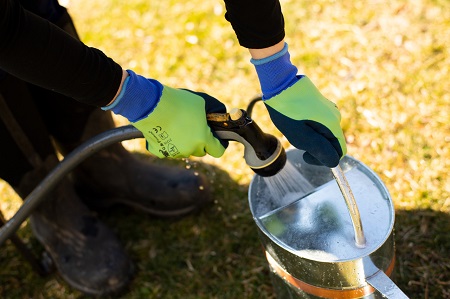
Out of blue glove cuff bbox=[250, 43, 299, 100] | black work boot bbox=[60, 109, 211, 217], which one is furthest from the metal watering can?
black work boot bbox=[60, 109, 211, 217]

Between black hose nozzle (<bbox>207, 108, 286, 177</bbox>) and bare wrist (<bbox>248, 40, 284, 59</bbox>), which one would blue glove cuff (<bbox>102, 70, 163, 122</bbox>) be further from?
bare wrist (<bbox>248, 40, 284, 59</bbox>)

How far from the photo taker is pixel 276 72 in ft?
4.05

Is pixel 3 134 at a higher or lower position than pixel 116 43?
higher

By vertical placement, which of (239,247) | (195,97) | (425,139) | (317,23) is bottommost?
(239,247)

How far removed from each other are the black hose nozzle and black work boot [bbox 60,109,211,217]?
0.69 metres

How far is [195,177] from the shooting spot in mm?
2006

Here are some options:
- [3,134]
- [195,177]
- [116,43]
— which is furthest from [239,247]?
[116,43]

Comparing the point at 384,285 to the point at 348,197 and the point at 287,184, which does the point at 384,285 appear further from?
the point at 287,184

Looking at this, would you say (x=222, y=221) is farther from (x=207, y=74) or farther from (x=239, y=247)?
(x=207, y=74)

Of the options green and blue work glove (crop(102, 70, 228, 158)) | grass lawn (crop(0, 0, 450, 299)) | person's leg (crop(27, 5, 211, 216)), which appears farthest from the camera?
person's leg (crop(27, 5, 211, 216))

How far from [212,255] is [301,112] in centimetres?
85

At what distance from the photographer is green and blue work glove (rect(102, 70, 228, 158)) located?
127 centimetres

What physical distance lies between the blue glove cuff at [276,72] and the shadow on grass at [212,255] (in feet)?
2.41

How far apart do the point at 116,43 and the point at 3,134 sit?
4.37 feet
